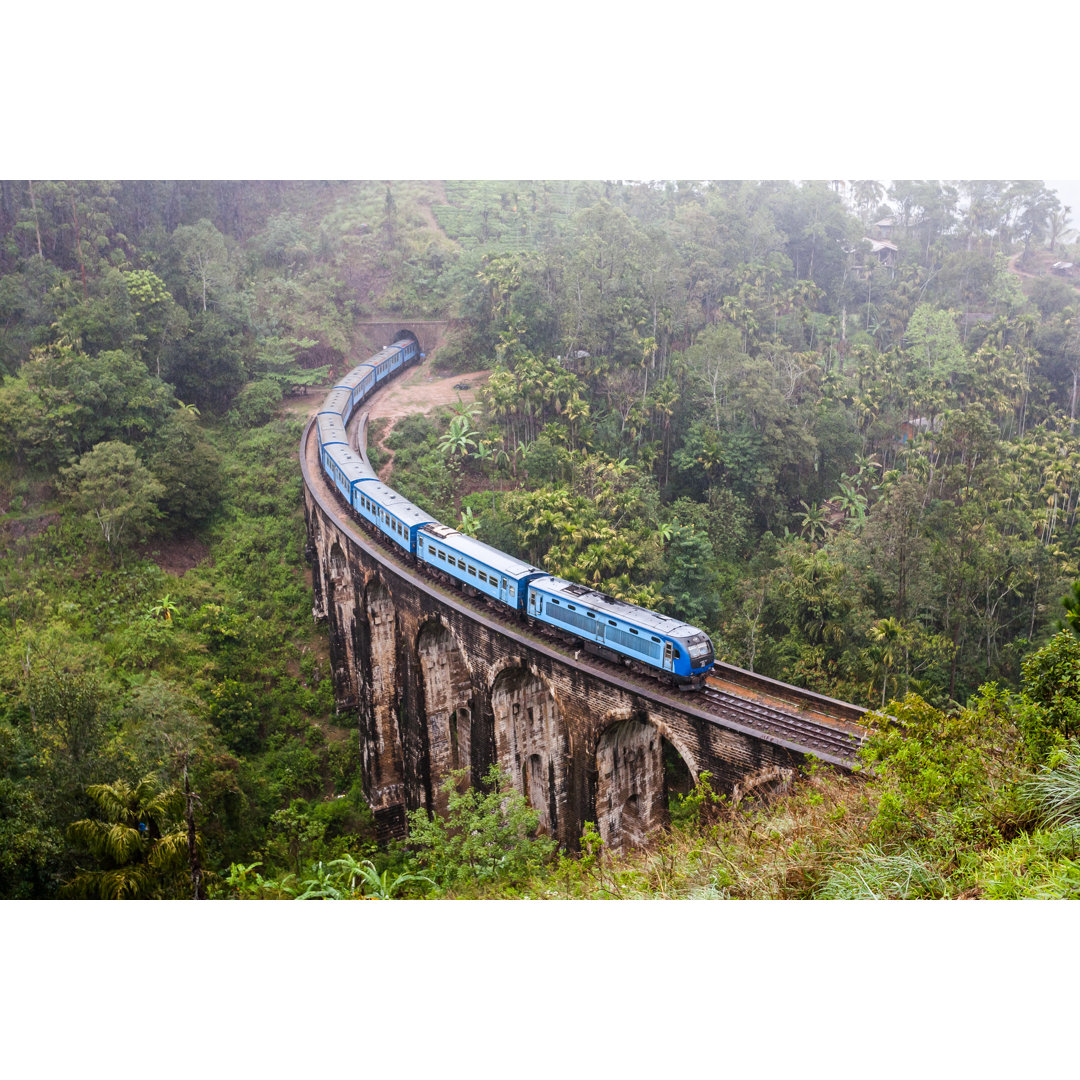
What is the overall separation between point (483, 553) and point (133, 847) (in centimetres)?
1096

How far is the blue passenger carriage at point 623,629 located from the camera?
17.6 meters

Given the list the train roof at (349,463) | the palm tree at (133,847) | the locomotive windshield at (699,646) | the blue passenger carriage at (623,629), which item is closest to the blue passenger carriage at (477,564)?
the blue passenger carriage at (623,629)

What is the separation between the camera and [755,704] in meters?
17.6

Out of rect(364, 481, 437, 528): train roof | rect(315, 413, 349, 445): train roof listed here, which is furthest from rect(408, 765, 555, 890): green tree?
rect(315, 413, 349, 445): train roof

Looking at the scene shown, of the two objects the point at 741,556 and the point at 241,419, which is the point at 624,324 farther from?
the point at 241,419

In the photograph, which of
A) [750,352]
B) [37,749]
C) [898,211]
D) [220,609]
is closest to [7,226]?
[220,609]

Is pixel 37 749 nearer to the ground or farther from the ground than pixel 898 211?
nearer to the ground

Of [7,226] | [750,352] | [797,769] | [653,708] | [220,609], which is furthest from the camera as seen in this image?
[750,352]

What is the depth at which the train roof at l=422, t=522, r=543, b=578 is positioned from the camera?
70.8 ft

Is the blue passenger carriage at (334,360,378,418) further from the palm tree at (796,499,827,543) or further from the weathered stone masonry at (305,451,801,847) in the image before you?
the palm tree at (796,499,827,543)

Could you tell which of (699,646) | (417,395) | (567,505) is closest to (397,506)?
(567,505)

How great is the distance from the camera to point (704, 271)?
49125 mm

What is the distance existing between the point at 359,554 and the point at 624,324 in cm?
2007

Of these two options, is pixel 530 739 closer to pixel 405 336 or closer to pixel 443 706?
pixel 443 706
